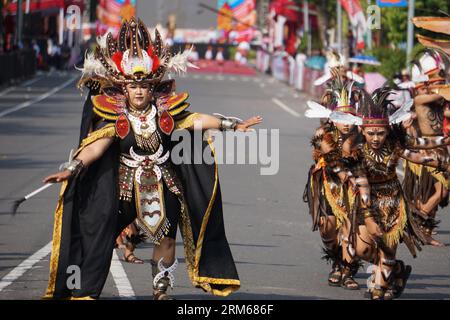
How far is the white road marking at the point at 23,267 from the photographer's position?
11125 mm

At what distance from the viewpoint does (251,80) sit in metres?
62.7

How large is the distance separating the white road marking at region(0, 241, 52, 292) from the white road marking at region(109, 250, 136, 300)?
0.71 metres

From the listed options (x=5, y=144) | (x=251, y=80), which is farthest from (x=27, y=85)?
(x=5, y=144)

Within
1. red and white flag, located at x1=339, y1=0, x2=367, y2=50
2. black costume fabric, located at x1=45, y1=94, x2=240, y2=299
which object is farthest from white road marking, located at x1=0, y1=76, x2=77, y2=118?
black costume fabric, located at x1=45, y1=94, x2=240, y2=299

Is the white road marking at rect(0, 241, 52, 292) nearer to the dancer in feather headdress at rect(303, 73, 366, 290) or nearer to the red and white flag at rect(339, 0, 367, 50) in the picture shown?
the dancer in feather headdress at rect(303, 73, 366, 290)

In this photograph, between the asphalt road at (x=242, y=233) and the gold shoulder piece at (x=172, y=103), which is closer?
the gold shoulder piece at (x=172, y=103)

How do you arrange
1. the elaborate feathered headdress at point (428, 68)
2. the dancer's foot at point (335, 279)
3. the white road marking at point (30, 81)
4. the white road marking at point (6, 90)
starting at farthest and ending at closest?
the white road marking at point (30, 81) < the white road marking at point (6, 90) < the elaborate feathered headdress at point (428, 68) < the dancer's foot at point (335, 279)

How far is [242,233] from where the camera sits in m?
14.6

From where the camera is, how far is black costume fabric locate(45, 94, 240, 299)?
32.3ft

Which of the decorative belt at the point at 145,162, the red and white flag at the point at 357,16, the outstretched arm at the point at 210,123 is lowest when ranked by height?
the decorative belt at the point at 145,162

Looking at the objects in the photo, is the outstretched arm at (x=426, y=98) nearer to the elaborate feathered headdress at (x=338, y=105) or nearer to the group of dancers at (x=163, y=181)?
the elaborate feathered headdress at (x=338, y=105)

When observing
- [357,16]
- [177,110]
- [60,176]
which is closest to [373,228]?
[177,110]

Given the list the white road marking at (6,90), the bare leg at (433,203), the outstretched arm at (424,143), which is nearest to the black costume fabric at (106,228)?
the outstretched arm at (424,143)

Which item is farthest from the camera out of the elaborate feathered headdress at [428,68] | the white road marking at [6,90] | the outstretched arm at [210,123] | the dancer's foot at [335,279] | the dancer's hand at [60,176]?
the white road marking at [6,90]
